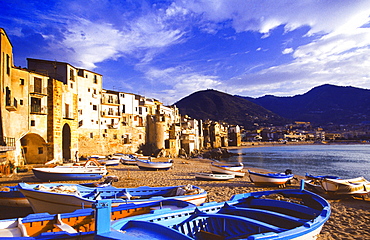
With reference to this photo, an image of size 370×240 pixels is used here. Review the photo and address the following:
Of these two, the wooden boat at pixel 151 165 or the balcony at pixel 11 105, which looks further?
the wooden boat at pixel 151 165

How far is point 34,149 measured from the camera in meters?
26.5

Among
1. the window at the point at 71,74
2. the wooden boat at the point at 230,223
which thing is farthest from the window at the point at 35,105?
the wooden boat at the point at 230,223

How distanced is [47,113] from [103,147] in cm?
1356

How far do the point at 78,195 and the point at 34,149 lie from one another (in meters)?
21.3

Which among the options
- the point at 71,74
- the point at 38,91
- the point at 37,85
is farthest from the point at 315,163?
the point at 37,85

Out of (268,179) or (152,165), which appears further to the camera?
(152,165)

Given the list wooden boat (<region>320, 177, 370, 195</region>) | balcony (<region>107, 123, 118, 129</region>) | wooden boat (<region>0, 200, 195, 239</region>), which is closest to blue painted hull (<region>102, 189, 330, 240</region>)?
wooden boat (<region>0, 200, 195, 239</region>)

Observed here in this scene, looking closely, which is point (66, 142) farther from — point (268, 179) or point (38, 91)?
point (268, 179)

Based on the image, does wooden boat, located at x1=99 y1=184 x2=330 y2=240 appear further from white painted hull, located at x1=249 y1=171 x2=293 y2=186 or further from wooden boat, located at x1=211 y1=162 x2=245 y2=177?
wooden boat, located at x1=211 y1=162 x2=245 y2=177

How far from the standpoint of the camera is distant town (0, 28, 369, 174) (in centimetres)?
2288

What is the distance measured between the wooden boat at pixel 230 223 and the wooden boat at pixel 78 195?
2.43m

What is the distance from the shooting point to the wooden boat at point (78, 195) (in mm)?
8391

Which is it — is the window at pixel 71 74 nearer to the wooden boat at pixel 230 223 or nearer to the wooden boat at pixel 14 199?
the wooden boat at pixel 14 199

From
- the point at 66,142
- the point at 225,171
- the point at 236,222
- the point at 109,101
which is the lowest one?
the point at 225,171
